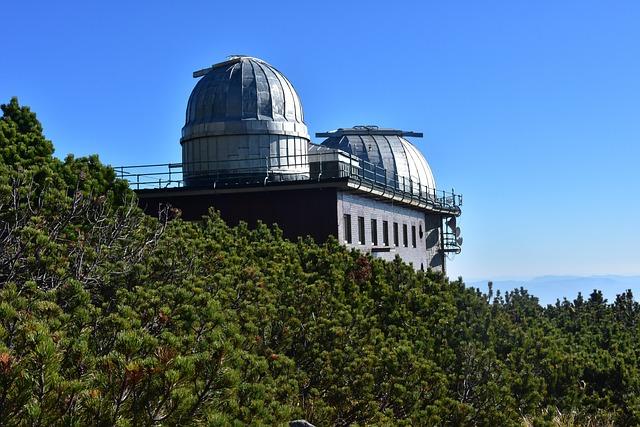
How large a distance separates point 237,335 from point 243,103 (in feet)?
82.2

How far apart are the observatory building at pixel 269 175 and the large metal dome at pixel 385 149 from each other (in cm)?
735

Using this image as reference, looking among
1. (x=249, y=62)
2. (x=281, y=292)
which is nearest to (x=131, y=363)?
(x=281, y=292)

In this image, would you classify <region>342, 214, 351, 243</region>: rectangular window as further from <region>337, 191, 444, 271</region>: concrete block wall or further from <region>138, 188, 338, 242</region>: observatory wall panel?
<region>138, 188, 338, 242</region>: observatory wall panel

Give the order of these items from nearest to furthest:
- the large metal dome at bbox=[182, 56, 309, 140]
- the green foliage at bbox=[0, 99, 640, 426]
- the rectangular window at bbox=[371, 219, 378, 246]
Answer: the green foliage at bbox=[0, 99, 640, 426], the rectangular window at bbox=[371, 219, 378, 246], the large metal dome at bbox=[182, 56, 309, 140]

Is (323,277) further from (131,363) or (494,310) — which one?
(131,363)

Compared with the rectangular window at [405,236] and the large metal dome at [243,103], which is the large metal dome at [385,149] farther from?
the large metal dome at [243,103]

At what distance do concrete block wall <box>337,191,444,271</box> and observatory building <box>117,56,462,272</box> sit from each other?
1.9 inches

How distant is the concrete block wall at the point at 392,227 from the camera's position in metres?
29.8

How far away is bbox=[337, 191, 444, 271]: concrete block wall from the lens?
2983cm

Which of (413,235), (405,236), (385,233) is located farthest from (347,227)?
(413,235)

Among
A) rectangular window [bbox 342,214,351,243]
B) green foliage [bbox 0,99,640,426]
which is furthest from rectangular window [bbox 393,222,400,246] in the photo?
green foliage [bbox 0,99,640,426]

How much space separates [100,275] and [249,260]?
488 centimetres

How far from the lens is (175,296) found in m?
10.5

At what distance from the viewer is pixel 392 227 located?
35.7 meters
